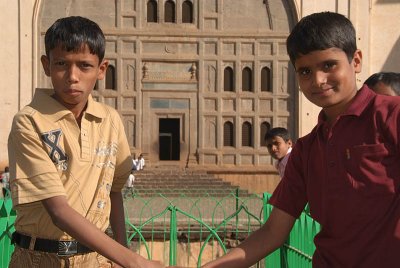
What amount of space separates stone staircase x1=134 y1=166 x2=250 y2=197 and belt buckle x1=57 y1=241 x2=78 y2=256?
13.3 meters

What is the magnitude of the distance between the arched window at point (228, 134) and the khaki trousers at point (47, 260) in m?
15.9

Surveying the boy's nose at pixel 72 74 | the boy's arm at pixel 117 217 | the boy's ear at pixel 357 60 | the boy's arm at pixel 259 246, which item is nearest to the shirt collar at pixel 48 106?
the boy's nose at pixel 72 74

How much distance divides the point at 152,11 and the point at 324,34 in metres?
16.5

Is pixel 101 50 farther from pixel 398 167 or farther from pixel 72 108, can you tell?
pixel 398 167

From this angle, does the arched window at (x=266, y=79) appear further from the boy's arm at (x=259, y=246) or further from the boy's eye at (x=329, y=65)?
the boy's eye at (x=329, y=65)

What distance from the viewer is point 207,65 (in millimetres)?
18125

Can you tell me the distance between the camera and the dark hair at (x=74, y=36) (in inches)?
90.5

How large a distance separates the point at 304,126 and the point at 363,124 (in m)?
16.0

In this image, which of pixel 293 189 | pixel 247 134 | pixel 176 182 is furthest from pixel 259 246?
pixel 247 134

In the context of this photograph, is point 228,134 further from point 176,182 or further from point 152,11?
point 152,11

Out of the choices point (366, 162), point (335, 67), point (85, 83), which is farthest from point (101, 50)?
point (366, 162)

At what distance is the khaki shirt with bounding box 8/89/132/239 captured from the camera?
2229 millimetres

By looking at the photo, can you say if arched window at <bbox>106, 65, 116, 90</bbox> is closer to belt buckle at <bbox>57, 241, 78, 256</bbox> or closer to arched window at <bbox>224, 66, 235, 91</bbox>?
arched window at <bbox>224, 66, 235, 91</bbox>

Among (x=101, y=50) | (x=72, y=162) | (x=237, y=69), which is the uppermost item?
(x=237, y=69)
